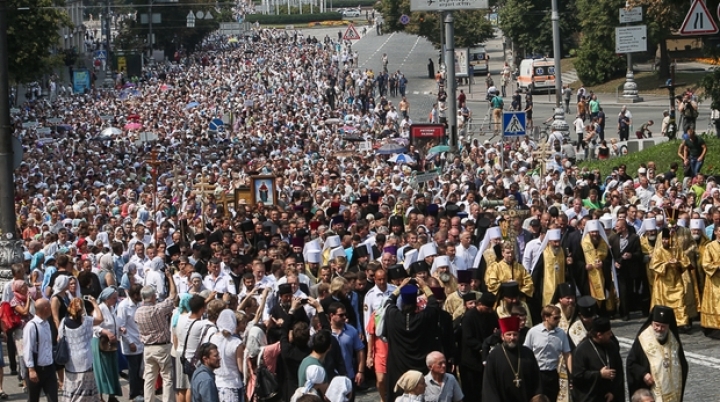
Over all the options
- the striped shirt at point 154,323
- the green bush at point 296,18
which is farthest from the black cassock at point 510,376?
the green bush at point 296,18

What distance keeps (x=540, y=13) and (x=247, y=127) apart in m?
25.7

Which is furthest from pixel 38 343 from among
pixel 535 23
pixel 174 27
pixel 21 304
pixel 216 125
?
pixel 174 27

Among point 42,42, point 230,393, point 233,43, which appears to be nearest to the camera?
point 230,393

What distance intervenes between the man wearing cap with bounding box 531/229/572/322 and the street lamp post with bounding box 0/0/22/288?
6388mm

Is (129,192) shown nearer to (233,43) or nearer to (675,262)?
(675,262)

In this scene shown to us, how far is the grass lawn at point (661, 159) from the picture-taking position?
3219 centimetres

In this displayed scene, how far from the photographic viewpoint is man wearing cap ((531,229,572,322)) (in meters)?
18.5

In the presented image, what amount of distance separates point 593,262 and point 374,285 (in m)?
3.89

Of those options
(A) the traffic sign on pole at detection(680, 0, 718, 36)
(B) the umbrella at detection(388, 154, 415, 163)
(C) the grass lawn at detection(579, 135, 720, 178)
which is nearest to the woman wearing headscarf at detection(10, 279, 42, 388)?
(A) the traffic sign on pole at detection(680, 0, 718, 36)

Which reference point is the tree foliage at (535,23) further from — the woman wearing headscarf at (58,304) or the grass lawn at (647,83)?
the woman wearing headscarf at (58,304)

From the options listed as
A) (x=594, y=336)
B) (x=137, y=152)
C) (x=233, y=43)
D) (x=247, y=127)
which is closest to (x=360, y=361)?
(x=594, y=336)

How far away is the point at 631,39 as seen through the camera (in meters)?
58.0

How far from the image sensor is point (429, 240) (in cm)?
1941

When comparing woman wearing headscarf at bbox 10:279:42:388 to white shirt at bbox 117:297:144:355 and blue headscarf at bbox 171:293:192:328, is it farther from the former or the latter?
blue headscarf at bbox 171:293:192:328
